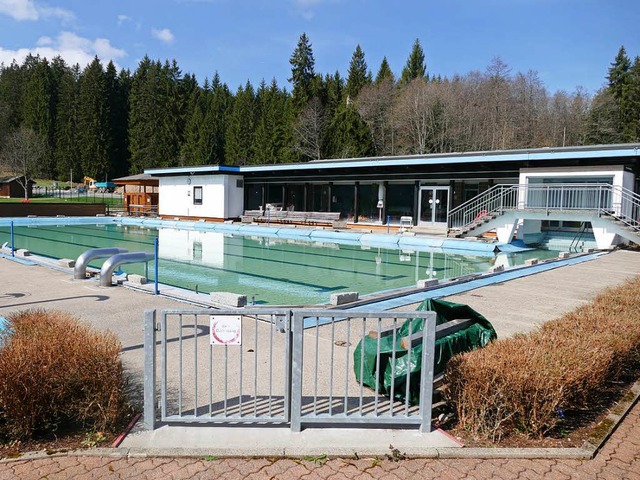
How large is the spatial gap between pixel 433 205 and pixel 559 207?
695 centimetres

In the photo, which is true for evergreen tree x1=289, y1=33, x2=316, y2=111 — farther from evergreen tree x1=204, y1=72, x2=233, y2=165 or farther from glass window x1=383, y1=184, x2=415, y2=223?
glass window x1=383, y1=184, x2=415, y2=223

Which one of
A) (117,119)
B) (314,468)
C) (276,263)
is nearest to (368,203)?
(276,263)

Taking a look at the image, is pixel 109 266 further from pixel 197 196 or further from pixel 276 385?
pixel 197 196

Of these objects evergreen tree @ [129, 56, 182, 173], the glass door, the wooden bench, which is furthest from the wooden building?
evergreen tree @ [129, 56, 182, 173]

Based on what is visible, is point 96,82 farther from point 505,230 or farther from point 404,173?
point 505,230

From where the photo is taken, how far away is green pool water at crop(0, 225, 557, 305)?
1179 centimetres

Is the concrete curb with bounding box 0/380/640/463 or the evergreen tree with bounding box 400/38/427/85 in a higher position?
the evergreen tree with bounding box 400/38/427/85

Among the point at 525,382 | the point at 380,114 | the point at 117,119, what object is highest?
the point at 117,119

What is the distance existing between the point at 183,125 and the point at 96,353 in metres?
72.7

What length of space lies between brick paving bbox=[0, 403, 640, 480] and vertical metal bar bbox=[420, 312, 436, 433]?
38 cm

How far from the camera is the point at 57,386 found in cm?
347

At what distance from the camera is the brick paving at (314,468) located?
3033mm

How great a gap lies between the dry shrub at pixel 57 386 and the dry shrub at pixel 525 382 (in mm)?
2579

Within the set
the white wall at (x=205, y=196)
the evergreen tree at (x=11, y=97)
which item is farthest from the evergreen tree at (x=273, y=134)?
A: the evergreen tree at (x=11, y=97)
